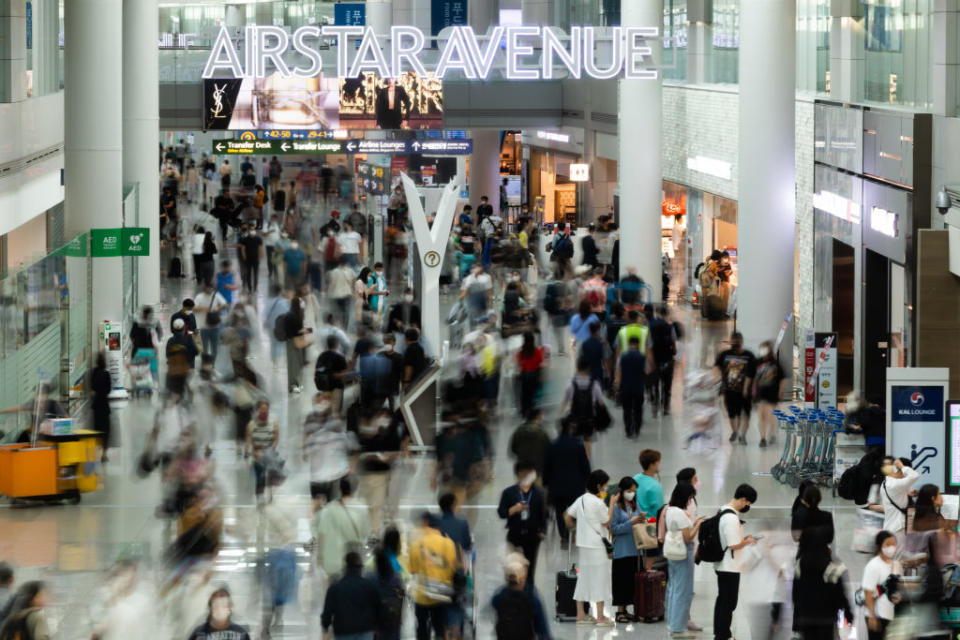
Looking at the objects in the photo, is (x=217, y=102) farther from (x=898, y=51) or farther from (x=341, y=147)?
(x=898, y=51)

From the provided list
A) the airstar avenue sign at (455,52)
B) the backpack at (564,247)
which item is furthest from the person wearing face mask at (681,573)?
the backpack at (564,247)

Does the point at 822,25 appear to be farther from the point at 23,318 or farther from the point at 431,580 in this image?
the point at 431,580

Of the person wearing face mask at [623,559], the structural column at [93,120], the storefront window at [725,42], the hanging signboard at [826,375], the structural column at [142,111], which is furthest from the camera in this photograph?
the structural column at [142,111]

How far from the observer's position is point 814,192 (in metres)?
25.8

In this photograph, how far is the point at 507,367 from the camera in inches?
952

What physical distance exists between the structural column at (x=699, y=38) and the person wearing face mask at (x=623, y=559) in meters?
22.5

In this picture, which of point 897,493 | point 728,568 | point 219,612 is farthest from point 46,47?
point 219,612

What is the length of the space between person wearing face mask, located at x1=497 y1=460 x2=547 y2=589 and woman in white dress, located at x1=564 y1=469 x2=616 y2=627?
15.3 inches

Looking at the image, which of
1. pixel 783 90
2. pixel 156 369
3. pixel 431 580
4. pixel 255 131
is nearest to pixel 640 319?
pixel 783 90

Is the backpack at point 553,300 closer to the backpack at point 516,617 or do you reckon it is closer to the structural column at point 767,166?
the structural column at point 767,166

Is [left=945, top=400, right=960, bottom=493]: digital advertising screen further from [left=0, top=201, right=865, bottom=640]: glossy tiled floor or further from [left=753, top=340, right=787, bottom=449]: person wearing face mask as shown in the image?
[left=753, top=340, right=787, bottom=449]: person wearing face mask

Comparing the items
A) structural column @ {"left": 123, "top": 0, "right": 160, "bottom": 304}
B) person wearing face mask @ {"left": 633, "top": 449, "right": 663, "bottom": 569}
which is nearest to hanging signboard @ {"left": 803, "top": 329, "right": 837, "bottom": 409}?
person wearing face mask @ {"left": 633, "top": 449, "right": 663, "bottom": 569}

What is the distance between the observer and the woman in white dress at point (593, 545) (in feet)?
41.2

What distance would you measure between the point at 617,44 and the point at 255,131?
428 inches
